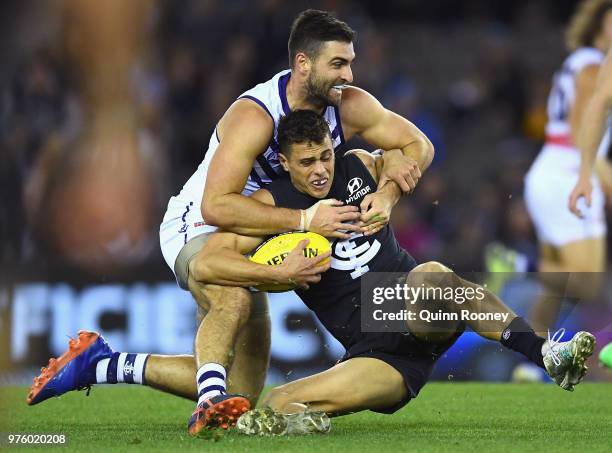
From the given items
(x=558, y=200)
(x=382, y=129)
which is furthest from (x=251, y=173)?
(x=558, y=200)

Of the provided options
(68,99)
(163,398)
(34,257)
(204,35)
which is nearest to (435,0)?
(204,35)

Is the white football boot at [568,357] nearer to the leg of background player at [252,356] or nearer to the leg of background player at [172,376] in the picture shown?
the leg of background player at [252,356]

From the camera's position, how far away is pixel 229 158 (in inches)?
243

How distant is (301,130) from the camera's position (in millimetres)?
6051

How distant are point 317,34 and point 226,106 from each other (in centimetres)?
687

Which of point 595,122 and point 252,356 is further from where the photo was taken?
point 595,122

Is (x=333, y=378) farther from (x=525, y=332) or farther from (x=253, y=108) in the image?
(x=253, y=108)

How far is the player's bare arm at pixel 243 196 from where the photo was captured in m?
6.06

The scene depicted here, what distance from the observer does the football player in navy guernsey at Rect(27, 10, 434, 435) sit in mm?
6047

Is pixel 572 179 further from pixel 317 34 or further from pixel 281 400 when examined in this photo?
pixel 281 400

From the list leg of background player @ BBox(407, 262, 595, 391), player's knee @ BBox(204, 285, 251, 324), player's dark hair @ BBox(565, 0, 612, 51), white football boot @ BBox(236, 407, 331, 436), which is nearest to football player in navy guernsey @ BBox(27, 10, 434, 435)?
player's knee @ BBox(204, 285, 251, 324)

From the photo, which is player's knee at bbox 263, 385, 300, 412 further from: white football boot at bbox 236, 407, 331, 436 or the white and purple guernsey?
the white and purple guernsey

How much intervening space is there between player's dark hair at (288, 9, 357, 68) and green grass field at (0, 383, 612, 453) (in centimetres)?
195

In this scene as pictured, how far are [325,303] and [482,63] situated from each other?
8.86m
